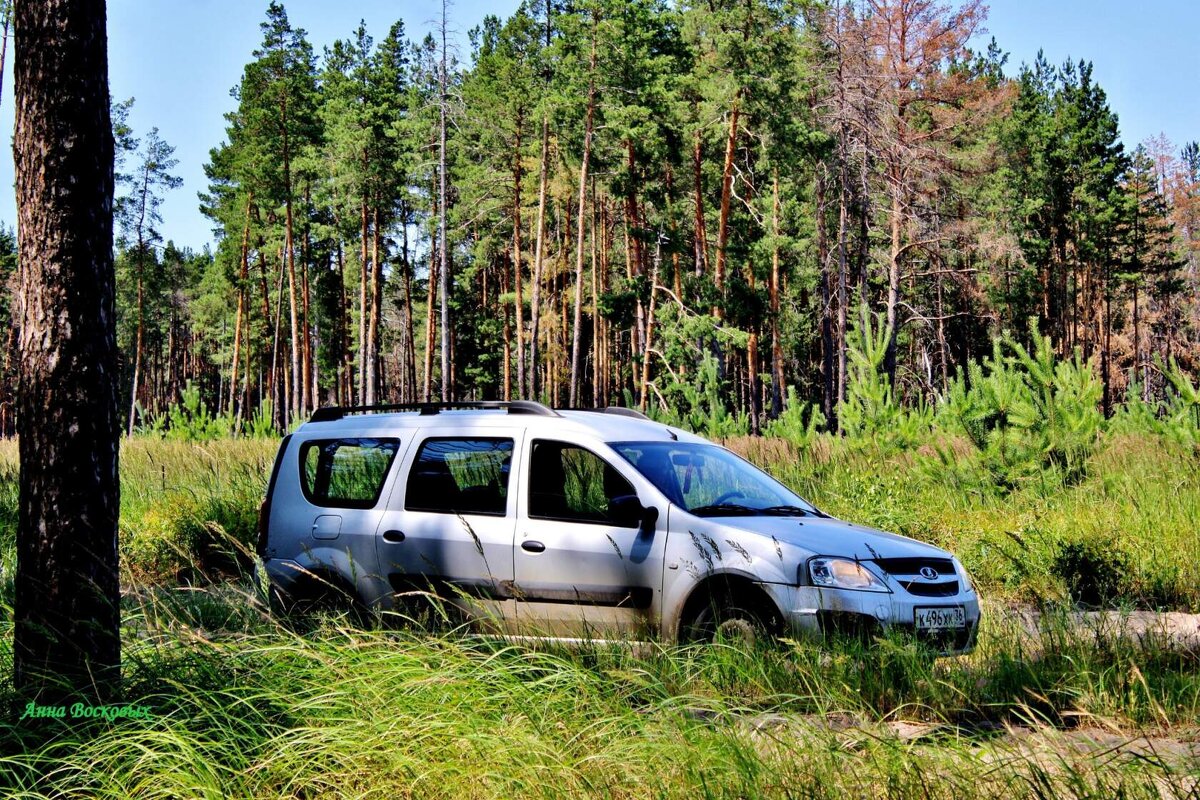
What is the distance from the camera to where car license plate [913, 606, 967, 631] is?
19.8 ft

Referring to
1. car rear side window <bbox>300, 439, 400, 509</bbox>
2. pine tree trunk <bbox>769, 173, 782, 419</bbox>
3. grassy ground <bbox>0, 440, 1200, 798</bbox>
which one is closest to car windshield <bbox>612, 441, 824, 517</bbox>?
grassy ground <bbox>0, 440, 1200, 798</bbox>

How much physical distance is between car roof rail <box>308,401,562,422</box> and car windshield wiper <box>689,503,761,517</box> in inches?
54.0

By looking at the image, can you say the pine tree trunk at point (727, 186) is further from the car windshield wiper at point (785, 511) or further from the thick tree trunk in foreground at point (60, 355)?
the thick tree trunk in foreground at point (60, 355)

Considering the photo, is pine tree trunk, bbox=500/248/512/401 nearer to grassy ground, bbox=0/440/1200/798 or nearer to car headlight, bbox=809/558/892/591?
car headlight, bbox=809/558/892/591

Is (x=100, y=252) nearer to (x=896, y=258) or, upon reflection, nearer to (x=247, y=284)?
(x=896, y=258)

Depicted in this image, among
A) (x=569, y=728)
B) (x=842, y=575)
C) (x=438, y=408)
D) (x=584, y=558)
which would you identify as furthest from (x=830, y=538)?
(x=438, y=408)

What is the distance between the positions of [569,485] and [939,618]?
253 cm

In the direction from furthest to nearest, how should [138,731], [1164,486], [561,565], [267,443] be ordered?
[267,443], [1164,486], [561,565], [138,731]

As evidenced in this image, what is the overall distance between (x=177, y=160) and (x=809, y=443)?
188 feet

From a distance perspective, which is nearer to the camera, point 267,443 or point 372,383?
point 267,443

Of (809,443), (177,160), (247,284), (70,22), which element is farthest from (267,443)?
(177,160)

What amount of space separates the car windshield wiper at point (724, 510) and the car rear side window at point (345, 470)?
94.4 inches

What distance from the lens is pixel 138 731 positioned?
387 centimetres

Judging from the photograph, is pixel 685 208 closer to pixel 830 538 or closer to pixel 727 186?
pixel 727 186
